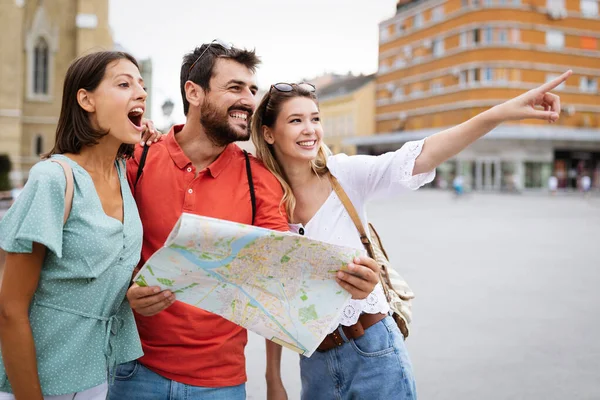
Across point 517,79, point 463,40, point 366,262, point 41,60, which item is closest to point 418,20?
point 463,40

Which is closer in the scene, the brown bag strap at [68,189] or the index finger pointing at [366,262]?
the brown bag strap at [68,189]

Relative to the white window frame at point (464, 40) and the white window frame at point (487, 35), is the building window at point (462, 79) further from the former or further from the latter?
the white window frame at point (487, 35)

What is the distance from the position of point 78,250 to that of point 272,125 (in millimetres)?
1116

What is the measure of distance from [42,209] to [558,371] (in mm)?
4588

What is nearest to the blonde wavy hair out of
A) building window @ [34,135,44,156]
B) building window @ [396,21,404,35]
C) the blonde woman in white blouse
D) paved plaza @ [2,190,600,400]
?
the blonde woman in white blouse

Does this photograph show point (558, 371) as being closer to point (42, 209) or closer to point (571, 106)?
point (42, 209)

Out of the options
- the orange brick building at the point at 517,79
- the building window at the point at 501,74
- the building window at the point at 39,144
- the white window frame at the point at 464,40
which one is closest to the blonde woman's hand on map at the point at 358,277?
the building window at the point at 39,144

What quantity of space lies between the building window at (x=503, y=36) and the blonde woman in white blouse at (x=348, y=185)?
153ft

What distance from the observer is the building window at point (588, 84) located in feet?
151

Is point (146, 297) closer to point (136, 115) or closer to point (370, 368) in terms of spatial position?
point (136, 115)

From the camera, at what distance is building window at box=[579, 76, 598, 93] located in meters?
46.1

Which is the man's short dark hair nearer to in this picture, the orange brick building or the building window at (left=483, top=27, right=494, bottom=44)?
the orange brick building

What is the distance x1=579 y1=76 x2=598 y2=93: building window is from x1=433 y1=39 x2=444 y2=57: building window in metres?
11.6

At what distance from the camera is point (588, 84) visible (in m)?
46.6
